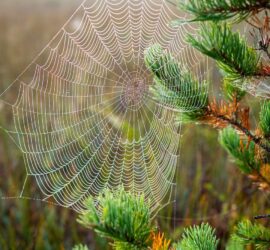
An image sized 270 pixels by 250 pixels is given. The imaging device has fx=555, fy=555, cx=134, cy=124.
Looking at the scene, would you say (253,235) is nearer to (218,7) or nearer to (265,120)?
(265,120)

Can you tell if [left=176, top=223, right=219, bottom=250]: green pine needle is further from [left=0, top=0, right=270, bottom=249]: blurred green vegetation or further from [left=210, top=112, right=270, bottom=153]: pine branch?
[left=0, top=0, right=270, bottom=249]: blurred green vegetation

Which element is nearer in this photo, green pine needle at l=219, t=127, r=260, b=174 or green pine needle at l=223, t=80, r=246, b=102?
green pine needle at l=219, t=127, r=260, b=174

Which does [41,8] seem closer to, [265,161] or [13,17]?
[13,17]

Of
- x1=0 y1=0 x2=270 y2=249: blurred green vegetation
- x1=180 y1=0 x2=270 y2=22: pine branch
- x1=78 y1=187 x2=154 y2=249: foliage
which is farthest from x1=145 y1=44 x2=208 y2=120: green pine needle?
x1=0 y1=0 x2=270 y2=249: blurred green vegetation

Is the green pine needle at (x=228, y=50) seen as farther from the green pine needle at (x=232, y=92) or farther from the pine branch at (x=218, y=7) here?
the green pine needle at (x=232, y=92)

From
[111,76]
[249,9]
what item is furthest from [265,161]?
[111,76]

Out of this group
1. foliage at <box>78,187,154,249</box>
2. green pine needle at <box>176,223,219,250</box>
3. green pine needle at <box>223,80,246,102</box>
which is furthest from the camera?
green pine needle at <box>223,80,246,102</box>

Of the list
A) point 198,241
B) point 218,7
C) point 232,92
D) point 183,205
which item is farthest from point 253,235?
point 183,205
